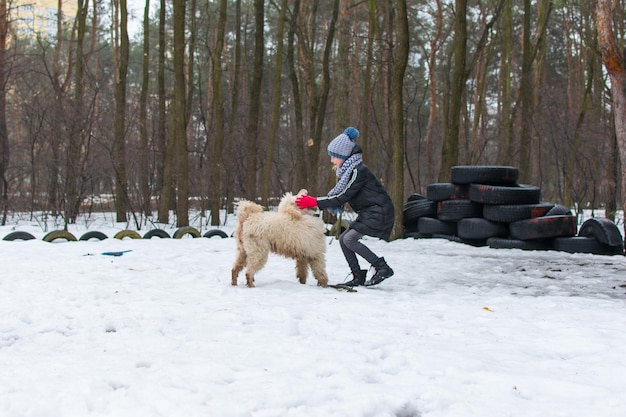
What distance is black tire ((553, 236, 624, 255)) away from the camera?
9891 millimetres

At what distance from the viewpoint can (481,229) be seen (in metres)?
11.0

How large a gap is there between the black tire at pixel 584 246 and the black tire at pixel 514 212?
71 centimetres

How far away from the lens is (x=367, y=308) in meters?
5.21

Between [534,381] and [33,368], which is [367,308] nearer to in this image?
[534,381]

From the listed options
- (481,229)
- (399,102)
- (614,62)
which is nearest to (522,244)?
(481,229)

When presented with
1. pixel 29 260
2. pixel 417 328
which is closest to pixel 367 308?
pixel 417 328

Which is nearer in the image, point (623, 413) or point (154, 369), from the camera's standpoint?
point (623, 413)

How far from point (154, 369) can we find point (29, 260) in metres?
5.19

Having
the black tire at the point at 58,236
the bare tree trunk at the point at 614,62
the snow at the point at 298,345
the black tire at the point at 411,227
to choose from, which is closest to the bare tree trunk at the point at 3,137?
the black tire at the point at 58,236

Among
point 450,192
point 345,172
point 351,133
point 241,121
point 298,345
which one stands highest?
point 241,121

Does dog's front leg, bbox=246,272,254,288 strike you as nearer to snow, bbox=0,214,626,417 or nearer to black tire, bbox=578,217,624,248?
snow, bbox=0,214,626,417

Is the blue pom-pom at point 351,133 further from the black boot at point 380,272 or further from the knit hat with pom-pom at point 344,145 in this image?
the black boot at point 380,272

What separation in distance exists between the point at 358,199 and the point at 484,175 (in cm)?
572

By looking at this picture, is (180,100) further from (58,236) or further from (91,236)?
(58,236)
